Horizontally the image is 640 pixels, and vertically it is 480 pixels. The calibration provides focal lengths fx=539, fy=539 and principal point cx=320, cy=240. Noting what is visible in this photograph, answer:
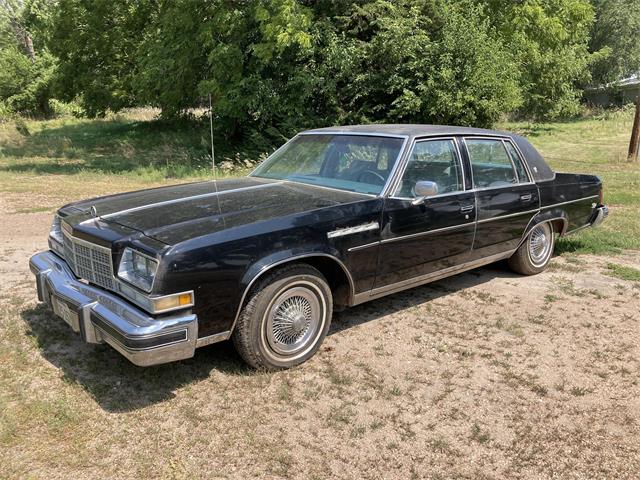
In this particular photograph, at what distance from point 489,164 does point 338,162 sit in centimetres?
157

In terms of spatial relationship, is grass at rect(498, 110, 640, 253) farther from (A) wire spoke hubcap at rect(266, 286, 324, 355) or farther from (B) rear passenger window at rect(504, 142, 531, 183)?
(A) wire spoke hubcap at rect(266, 286, 324, 355)

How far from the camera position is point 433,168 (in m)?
4.68

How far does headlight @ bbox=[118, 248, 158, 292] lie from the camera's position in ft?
10.3

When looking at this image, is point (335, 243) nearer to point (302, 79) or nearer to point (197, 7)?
point (302, 79)

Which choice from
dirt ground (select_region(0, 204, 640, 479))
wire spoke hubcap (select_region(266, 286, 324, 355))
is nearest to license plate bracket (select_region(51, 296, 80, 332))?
dirt ground (select_region(0, 204, 640, 479))

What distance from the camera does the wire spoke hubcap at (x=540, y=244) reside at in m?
5.85

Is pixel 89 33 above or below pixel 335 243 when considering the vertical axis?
above

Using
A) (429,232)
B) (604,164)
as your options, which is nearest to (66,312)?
(429,232)

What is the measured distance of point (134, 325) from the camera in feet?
10.2

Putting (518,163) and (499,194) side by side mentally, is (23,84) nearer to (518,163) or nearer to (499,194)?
(518,163)

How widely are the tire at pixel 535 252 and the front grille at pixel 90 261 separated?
163 inches

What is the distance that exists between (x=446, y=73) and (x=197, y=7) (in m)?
8.01

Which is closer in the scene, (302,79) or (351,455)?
(351,455)

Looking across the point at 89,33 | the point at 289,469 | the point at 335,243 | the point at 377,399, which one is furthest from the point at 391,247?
the point at 89,33
